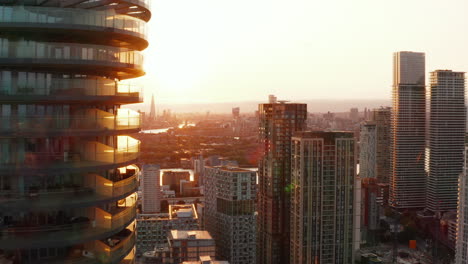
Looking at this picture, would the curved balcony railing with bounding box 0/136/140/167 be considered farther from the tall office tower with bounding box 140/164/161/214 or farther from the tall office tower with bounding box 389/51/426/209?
the tall office tower with bounding box 389/51/426/209

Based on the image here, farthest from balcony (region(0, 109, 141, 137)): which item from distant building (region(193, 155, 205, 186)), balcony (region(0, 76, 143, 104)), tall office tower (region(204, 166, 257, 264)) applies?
distant building (region(193, 155, 205, 186))

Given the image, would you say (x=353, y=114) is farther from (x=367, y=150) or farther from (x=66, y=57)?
(x=66, y=57)

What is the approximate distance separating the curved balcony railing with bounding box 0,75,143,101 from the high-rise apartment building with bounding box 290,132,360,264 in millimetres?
14269

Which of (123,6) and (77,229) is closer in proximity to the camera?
(77,229)

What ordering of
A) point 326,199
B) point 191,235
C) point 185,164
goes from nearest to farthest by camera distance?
point 191,235 → point 326,199 → point 185,164

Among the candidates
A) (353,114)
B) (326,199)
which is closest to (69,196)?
(326,199)

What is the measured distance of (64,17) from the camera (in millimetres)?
4676

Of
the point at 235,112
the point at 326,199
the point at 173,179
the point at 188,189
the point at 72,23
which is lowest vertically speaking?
the point at 188,189

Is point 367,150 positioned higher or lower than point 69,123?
lower

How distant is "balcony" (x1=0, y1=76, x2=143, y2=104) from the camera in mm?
4559

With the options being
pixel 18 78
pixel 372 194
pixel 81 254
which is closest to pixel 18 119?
pixel 18 78

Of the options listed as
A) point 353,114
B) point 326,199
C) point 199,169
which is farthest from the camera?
point 353,114

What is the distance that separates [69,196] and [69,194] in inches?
0.9

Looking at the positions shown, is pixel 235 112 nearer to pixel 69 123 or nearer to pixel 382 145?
pixel 382 145
